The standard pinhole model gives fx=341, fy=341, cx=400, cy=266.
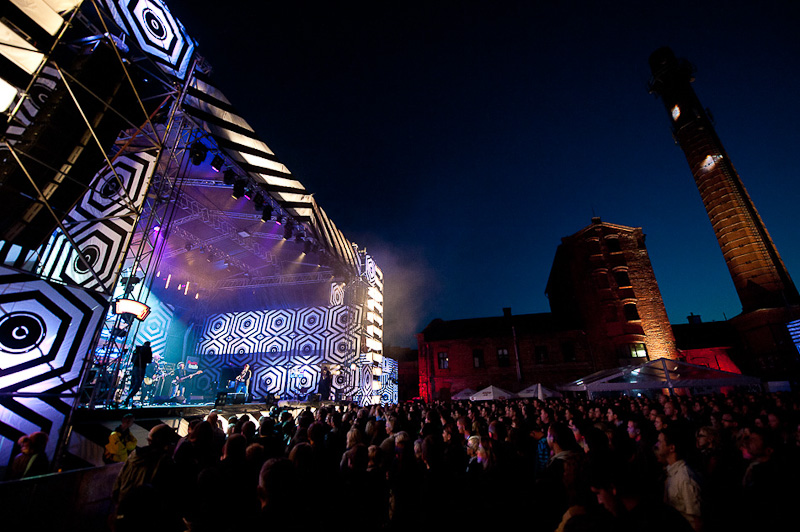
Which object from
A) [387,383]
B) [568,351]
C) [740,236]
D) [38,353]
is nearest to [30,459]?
[38,353]

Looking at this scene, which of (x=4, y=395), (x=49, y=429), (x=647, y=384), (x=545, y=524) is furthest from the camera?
(x=647, y=384)

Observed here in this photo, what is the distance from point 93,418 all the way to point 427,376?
2522cm

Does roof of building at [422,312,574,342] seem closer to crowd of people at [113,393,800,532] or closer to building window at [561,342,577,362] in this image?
building window at [561,342,577,362]

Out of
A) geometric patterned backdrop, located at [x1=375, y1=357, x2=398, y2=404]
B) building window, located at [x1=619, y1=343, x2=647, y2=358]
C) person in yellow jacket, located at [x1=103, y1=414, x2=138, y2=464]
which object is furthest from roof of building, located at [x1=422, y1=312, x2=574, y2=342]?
person in yellow jacket, located at [x1=103, y1=414, x2=138, y2=464]

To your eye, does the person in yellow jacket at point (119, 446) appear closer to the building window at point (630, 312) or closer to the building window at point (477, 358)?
the building window at point (477, 358)

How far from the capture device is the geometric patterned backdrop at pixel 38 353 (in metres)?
5.07

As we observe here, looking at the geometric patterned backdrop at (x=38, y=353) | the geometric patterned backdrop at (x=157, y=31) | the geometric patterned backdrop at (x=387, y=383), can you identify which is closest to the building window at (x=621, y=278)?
the geometric patterned backdrop at (x=387, y=383)

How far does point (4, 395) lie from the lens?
195 inches

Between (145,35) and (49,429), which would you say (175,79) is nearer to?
(145,35)

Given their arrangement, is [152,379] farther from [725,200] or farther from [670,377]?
[725,200]

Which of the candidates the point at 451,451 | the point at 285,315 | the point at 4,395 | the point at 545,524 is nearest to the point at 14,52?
the point at 4,395

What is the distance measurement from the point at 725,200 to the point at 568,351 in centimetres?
1692

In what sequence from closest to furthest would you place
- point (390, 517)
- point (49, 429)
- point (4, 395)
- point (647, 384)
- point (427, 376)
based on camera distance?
point (390, 517)
point (4, 395)
point (49, 429)
point (647, 384)
point (427, 376)

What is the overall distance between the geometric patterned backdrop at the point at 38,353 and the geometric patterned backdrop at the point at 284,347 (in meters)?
14.4
